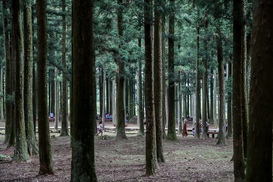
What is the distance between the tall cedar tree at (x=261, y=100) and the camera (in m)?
4.50

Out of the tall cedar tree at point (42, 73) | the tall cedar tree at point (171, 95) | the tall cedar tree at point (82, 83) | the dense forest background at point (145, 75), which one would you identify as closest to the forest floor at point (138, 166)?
the dense forest background at point (145, 75)

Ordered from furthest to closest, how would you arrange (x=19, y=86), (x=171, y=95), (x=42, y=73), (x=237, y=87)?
(x=171, y=95), (x=19, y=86), (x=42, y=73), (x=237, y=87)

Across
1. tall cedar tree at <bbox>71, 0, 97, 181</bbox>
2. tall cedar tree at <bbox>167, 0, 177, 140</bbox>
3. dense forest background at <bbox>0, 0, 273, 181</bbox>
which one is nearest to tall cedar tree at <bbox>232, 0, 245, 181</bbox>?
dense forest background at <bbox>0, 0, 273, 181</bbox>

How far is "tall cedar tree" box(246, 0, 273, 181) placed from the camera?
14.8 feet

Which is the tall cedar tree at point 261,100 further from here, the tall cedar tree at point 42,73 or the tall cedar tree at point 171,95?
the tall cedar tree at point 171,95

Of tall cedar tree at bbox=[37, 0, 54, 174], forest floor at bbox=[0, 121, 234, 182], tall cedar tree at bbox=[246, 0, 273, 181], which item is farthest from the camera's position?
forest floor at bbox=[0, 121, 234, 182]

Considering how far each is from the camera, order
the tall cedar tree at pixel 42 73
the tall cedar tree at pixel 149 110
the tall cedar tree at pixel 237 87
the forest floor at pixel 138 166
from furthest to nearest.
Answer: the tall cedar tree at pixel 149 110 → the forest floor at pixel 138 166 → the tall cedar tree at pixel 42 73 → the tall cedar tree at pixel 237 87

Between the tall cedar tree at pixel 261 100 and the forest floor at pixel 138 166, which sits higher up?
the tall cedar tree at pixel 261 100

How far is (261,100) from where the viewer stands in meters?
4.52

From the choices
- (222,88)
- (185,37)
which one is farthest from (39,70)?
(185,37)

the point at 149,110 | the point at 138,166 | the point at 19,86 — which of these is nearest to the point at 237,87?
the point at 149,110

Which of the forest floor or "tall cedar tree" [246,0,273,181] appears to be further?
the forest floor

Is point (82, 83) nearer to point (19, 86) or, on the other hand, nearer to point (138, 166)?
point (19, 86)

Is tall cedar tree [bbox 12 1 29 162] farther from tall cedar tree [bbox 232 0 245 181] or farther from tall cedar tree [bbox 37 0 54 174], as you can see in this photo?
tall cedar tree [bbox 232 0 245 181]
